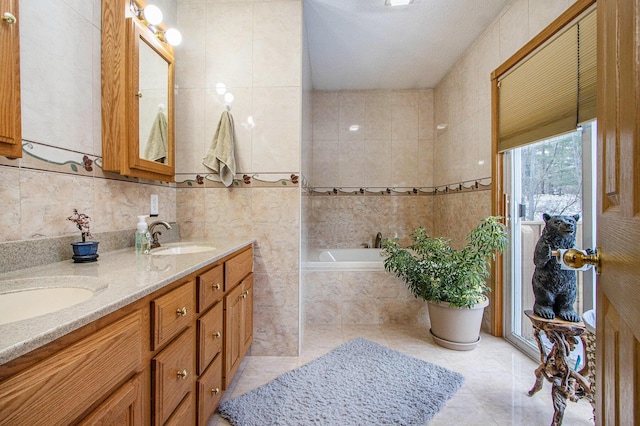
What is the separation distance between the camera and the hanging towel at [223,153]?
1858mm

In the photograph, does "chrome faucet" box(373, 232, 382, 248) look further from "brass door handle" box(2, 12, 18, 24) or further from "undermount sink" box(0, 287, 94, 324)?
"brass door handle" box(2, 12, 18, 24)

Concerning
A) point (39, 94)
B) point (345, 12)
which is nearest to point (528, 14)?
point (345, 12)

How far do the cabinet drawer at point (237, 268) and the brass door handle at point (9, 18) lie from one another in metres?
1.09

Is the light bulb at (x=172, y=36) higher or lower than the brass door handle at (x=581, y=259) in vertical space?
higher

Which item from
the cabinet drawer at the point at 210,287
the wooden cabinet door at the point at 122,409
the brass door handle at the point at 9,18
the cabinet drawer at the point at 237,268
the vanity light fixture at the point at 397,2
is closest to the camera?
the wooden cabinet door at the point at 122,409

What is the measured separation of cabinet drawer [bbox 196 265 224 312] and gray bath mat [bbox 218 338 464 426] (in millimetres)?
641

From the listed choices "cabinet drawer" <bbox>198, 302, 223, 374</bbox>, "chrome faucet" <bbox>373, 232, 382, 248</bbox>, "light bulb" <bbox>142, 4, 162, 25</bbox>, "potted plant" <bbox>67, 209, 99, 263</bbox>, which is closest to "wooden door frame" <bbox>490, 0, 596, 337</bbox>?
"chrome faucet" <bbox>373, 232, 382, 248</bbox>

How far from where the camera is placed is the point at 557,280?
1.39 meters

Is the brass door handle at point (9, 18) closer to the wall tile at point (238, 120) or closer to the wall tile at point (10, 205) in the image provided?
the wall tile at point (10, 205)

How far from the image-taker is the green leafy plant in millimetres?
1908

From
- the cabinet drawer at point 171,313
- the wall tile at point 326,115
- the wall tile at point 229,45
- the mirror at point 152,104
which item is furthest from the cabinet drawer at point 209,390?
the wall tile at point 326,115

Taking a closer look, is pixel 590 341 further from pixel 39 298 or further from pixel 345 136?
pixel 345 136

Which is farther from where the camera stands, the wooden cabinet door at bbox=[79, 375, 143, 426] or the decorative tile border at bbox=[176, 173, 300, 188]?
the decorative tile border at bbox=[176, 173, 300, 188]

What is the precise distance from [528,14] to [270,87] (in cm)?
175
